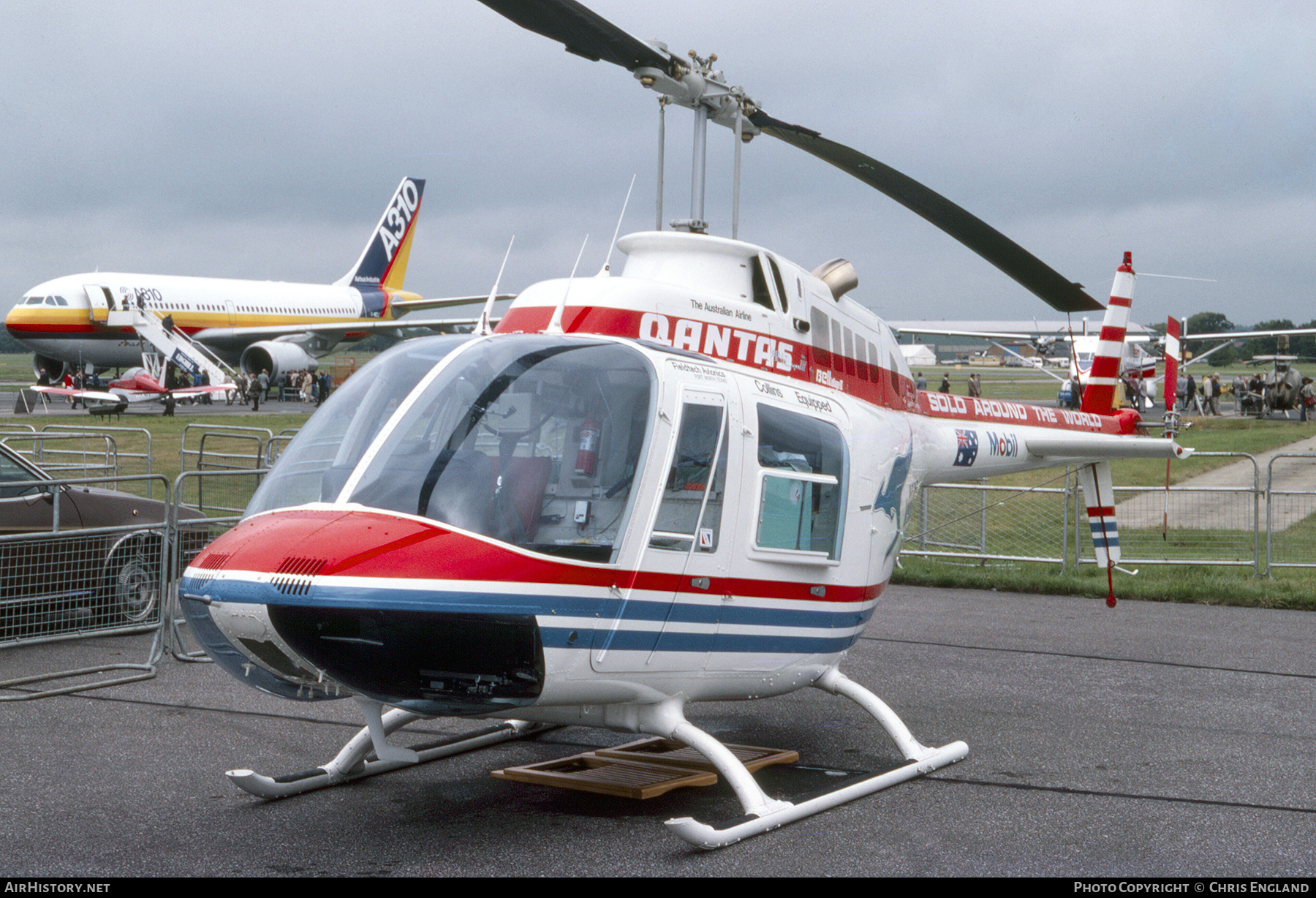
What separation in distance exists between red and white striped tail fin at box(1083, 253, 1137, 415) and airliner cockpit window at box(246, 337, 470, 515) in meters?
6.02

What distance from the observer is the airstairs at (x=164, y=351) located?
3831 cm

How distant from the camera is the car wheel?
29.7ft

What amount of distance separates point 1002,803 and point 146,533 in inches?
262

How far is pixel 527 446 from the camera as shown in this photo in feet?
15.4

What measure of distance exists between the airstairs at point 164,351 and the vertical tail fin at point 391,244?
11.5m

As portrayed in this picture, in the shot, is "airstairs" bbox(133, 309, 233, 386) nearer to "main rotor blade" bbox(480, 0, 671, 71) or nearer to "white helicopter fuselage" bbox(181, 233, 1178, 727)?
"white helicopter fuselage" bbox(181, 233, 1178, 727)

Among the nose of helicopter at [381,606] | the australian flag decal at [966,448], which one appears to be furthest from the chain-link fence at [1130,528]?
the nose of helicopter at [381,606]

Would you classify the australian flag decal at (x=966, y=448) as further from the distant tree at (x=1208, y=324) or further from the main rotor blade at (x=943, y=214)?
the distant tree at (x=1208, y=324)

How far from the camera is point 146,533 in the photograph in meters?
9.13

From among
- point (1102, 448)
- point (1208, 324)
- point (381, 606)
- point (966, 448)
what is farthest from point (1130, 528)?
point (1208, 324)

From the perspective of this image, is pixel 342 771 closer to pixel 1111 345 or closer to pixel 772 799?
pixel 772 799

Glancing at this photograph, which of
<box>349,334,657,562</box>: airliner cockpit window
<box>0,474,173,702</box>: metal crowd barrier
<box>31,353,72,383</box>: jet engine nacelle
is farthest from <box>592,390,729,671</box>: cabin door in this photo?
<box>31,353,72,383</box>: jet engine nacelle

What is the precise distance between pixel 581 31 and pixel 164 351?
36.8 m

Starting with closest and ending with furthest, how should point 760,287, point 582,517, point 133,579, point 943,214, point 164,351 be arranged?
1. point 582,517
2. point 760,287
3. point 943,214
4. point 133,579
5. point 164,351
